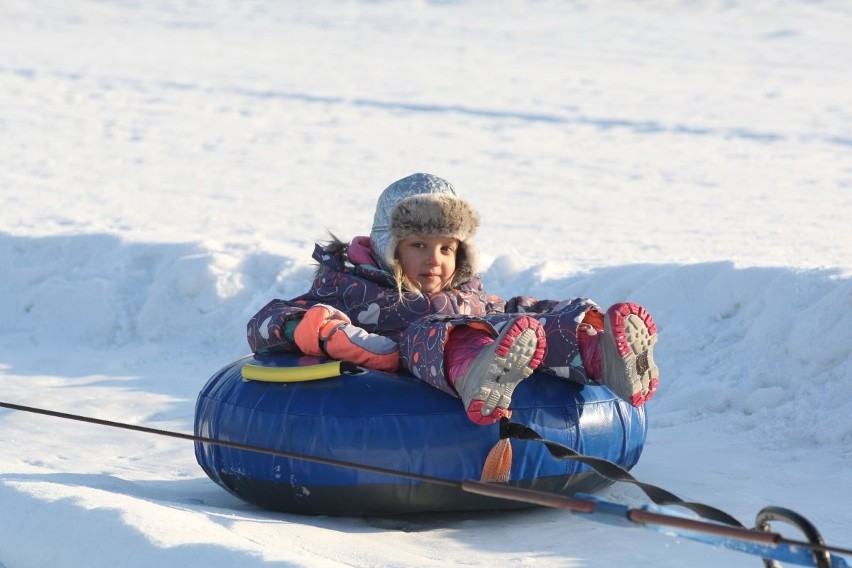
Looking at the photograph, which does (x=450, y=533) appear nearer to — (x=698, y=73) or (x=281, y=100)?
(x=281, y=100)

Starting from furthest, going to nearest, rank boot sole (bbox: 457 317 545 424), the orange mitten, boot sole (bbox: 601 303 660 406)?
1. the orange mitten
2. boot sole (bbox: 601 303 660 406)
3. boot sole (bbox: 457 317 545 424)

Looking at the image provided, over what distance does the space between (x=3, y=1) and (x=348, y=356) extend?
22.2 meters

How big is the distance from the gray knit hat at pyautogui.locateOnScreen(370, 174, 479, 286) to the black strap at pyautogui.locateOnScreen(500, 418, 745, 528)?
0.84 metres

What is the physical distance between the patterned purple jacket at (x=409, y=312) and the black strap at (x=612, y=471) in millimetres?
234

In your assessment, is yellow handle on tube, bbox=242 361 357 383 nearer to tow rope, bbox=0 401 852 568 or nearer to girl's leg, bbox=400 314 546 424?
girl's leg, bbox=400 314 546 424

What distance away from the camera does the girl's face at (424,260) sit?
438 cm

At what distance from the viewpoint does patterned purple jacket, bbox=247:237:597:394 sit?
383 centimetres

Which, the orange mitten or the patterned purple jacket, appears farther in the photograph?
the orange mitten

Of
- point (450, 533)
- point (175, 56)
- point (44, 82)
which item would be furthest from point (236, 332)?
point (175, 56)

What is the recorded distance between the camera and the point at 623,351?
3.75 metres

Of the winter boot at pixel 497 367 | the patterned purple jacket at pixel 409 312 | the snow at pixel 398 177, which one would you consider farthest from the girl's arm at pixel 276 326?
the winter boot at pixel 497 367

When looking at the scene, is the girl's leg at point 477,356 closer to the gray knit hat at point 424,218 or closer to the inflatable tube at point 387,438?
the inflatable tube at point 387,438

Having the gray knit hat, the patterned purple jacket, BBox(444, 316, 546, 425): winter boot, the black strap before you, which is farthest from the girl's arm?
the black strap

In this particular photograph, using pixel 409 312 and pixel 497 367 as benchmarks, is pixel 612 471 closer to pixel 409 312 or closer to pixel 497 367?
pixel 497 367
